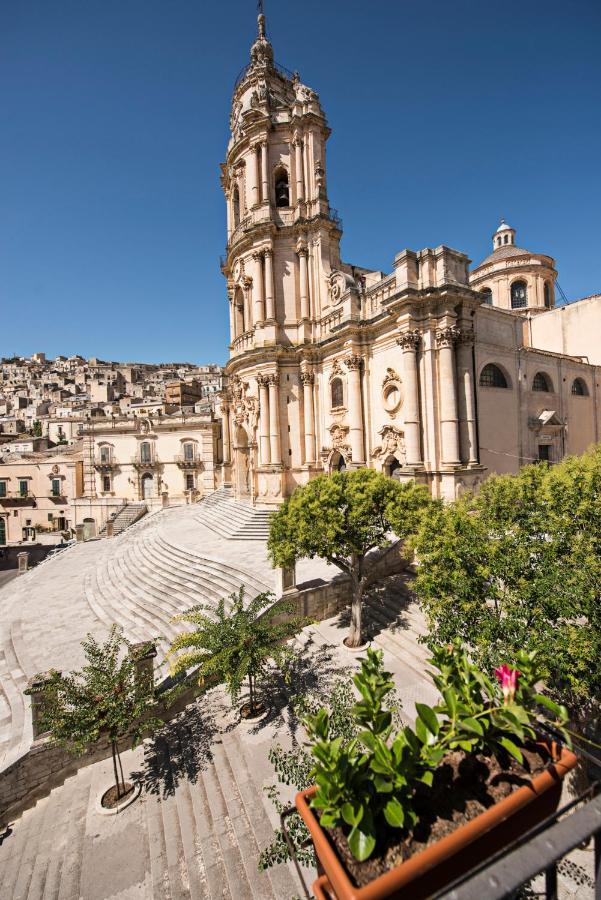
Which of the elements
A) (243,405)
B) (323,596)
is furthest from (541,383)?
(243,405)

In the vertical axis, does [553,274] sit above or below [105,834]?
above

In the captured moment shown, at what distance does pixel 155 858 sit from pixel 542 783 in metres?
7.10

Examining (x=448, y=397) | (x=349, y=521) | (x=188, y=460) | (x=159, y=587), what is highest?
(x=448, y=397)

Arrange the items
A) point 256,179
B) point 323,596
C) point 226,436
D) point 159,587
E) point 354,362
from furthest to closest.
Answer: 1. point 226,436
2. point 256,179
3. point 354,362
4. point 159,587
5. point 323,596

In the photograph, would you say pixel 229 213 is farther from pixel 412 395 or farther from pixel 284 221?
pixel 412 395

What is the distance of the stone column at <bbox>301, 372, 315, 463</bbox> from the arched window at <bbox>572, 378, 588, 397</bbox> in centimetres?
1609

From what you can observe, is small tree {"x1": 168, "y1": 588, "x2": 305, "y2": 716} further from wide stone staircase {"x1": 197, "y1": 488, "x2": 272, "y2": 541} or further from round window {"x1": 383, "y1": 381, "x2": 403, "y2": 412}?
round window {"x1": 383, "y1": 381, "x2": 403, "y2": 412}

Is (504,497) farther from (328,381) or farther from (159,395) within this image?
(159,395)

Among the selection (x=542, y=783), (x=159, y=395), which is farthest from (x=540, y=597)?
(x=159, y=395)

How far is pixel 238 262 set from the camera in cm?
2638

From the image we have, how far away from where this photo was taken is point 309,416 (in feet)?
78.3

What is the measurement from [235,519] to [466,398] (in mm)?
13863

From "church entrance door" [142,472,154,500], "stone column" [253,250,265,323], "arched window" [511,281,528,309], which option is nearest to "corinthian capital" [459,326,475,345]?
"stone column" [253,250,265,323]

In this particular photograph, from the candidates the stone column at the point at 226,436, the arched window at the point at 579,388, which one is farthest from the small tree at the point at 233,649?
the arched window at the point at 579,388
